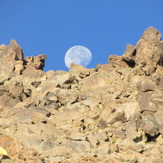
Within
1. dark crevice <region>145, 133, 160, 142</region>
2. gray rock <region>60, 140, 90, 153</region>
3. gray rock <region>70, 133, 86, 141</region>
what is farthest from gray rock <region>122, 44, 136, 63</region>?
gray rock <region>60, 140, 90, 153</region>

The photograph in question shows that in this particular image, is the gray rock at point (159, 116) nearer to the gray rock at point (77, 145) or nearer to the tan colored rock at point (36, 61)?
the gray rock at point (77, 145)

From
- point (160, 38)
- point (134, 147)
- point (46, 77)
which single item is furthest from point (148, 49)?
point (134, 147)

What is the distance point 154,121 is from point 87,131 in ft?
26.7

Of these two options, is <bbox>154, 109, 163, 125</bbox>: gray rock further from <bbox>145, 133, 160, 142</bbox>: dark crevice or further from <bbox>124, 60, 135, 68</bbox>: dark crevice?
<bbox>124, 60, 135, 68</bbox>: dark crevice

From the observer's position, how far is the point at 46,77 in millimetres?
70688

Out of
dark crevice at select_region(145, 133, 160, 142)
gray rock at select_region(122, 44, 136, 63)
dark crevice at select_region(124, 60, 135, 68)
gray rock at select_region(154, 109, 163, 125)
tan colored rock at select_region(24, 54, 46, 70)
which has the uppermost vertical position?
tan colored rock at select_region(24, 54, 46, 70)

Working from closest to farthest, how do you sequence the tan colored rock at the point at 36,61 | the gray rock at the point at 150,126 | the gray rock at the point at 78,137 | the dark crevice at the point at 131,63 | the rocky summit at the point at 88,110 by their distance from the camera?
1. the rocky summit at the point at 88,110
2. the gray rock at the point at 78,137
3. the gray rock at the point at 150,126
4. the dark crevice at the point at 131,63
5. the tan colored rock at the point at 36,61

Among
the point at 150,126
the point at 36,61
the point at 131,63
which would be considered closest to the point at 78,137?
the point at 150,126

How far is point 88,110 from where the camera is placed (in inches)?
2076

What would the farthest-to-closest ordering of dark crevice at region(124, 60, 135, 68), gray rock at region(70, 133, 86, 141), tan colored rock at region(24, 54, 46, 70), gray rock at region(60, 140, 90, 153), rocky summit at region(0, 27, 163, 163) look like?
tan colored rock at region(24, 54, 46, 70), dark crevice at region(124, 60, 135, 68), gray rock at region(70, 133, 86, 141), gray rock at region(60, 140, 90, 153), rocky summit at region(0, 27, 163, 163)

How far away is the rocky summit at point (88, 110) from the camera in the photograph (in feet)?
121

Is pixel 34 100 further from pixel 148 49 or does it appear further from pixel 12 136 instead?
pixel 148 49

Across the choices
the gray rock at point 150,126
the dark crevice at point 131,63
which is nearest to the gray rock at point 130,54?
the dark crevice at point 131,63

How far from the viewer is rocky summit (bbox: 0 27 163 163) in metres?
36.9
